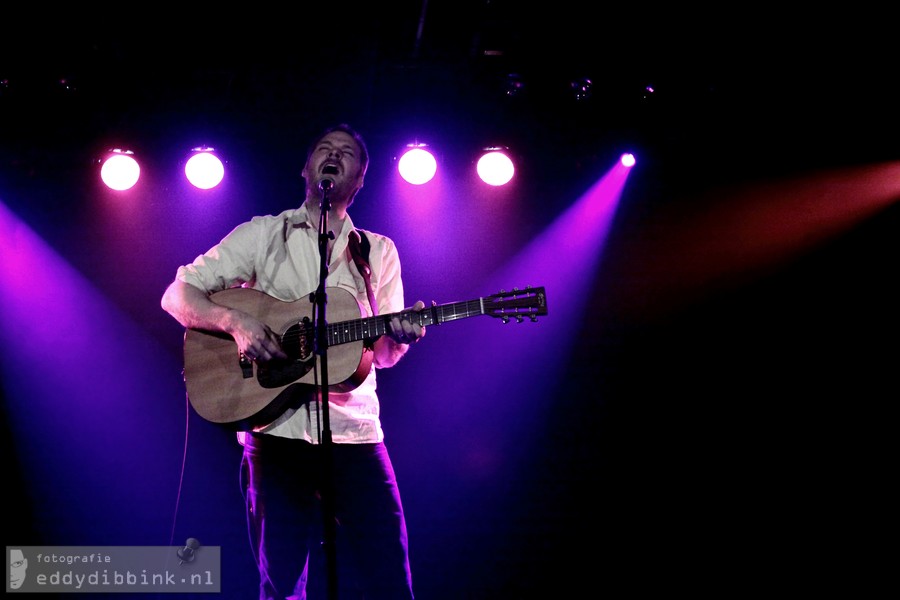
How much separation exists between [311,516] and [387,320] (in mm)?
1031

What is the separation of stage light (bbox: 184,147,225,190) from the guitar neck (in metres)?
2.17

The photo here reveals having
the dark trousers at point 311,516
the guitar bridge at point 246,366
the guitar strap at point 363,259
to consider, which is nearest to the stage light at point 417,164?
the guitar strap at point 363,259

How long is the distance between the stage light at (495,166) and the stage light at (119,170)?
2.56m

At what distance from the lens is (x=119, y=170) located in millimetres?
4887

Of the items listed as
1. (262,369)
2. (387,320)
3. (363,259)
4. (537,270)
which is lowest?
(262,369)

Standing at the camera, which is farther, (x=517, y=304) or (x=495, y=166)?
(x=495, y=166)

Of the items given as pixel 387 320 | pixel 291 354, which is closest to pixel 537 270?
pixel 387 320

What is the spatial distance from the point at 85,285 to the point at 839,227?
5.70 m

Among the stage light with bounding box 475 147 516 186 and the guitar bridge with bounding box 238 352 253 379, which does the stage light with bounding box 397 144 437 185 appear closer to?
the stage light with bounding box 475 147 516 186

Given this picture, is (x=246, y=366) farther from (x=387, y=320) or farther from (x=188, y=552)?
(x=188, y=552)

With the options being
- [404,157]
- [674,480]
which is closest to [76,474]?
[404,157]

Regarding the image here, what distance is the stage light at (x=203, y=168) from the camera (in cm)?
494

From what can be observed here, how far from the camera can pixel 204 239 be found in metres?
4.95

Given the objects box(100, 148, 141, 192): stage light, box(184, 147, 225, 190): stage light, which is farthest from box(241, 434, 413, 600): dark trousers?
box(100, 148, 141, 192): stage light
